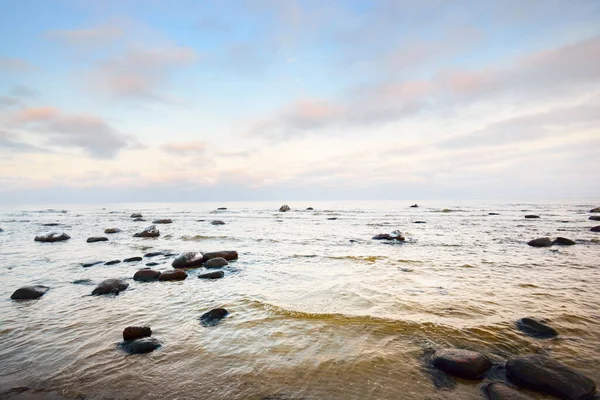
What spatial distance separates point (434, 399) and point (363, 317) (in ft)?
9.58

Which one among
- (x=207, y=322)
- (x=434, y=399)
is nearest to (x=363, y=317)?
(x=434, y=399)

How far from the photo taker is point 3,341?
5676mm

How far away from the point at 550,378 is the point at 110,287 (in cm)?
1063

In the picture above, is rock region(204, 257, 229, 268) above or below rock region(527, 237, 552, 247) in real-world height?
below

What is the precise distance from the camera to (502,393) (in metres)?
3.75

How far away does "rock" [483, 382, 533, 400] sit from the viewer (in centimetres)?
368

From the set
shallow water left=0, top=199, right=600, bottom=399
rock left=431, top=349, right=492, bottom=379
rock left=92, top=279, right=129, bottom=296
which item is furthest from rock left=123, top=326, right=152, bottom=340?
rock left=431, top=349, right=492, bottom=379

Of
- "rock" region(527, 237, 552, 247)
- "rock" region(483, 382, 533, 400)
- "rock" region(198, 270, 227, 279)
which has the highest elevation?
"rock" region(527, 237, 552, 247)

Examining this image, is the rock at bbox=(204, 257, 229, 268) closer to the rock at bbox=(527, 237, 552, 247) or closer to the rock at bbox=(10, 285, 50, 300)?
the rock at bbox=(10, 285, 50, 300)

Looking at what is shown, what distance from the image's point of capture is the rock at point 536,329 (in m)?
5.65

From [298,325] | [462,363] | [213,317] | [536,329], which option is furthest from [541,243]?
[213,317]

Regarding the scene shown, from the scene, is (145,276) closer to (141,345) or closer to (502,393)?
(141,345)

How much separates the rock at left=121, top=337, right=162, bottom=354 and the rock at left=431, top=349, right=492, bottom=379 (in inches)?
192

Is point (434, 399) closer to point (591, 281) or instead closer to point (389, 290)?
point (389, 290)
